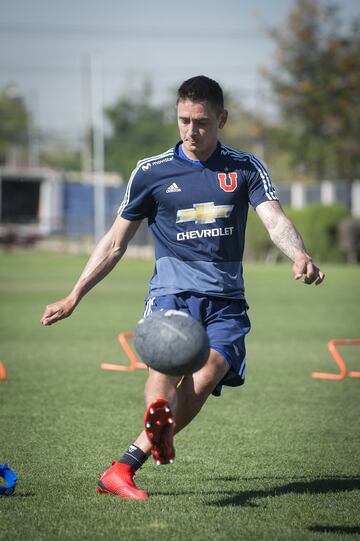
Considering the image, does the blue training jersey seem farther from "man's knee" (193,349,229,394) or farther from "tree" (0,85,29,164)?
"tree" (0,85,29,164)

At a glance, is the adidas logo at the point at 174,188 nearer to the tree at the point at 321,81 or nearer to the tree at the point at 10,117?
the tree at the point at 321,81

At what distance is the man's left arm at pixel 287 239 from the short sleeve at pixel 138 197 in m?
0.70

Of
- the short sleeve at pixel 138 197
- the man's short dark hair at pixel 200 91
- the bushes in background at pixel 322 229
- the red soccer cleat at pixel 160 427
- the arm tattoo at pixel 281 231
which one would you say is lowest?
the bushes in background at pixel 322 229

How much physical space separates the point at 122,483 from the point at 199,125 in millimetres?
2230

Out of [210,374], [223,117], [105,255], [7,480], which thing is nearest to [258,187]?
[223,117]

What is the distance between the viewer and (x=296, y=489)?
247 inches

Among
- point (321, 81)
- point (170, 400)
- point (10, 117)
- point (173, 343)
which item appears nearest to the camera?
point (173, 343)

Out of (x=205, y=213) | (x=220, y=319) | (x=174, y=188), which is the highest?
(x=174, y=188)

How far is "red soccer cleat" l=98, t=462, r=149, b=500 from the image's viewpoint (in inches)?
230

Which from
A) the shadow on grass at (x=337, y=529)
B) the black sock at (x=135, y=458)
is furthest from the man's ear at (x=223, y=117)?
the shadow on grass at (x=337, y=529)

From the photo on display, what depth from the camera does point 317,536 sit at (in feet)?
16.8

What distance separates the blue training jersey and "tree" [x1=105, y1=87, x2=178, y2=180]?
70.5 metres

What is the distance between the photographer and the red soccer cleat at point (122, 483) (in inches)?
230

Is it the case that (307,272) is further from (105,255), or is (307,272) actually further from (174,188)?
(105,255)
